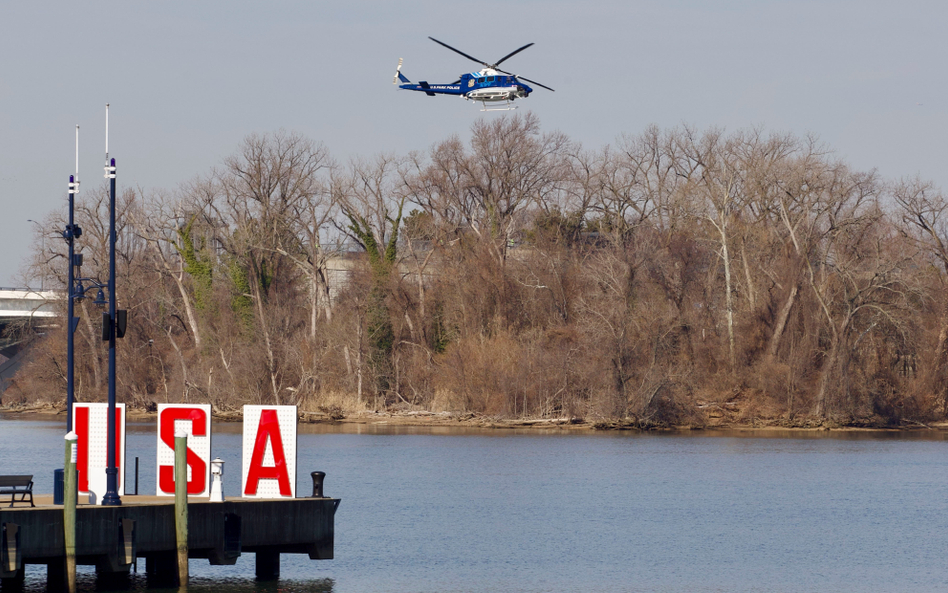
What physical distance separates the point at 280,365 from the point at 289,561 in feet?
166

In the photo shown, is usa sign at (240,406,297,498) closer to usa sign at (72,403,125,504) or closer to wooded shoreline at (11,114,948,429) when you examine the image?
usa sign at (72,403,125,504)

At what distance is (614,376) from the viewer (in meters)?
70.1

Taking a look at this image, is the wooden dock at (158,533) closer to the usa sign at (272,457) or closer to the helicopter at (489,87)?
the usa sign at (272,457)

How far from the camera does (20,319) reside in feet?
290

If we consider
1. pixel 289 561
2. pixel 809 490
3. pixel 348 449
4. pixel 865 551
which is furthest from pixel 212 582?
pixel 348 449

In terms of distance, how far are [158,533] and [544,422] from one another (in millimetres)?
50720

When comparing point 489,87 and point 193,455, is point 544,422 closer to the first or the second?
point 489,87

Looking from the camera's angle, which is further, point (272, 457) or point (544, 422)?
point (544, 422)

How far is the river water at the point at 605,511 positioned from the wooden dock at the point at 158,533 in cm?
134

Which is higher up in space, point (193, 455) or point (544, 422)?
point (193, 455)

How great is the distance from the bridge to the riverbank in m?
17.1

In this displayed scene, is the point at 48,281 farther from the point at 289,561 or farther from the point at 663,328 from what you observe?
the point at 289,561

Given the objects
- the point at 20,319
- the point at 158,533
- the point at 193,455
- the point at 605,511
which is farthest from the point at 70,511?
the point at 20,319

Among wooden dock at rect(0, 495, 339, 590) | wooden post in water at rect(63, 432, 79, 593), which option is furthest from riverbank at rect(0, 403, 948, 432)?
wooden post in water at rect(63, 432, 79, 593)
